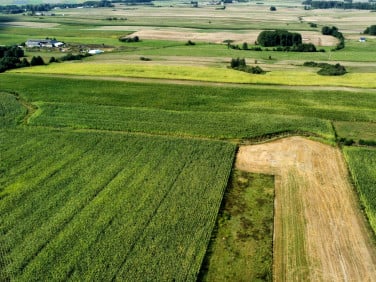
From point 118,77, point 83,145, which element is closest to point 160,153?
point 83,145

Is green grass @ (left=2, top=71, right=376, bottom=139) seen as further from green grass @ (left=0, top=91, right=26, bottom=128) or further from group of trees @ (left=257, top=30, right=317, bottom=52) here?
group of trees @ (left=257, top=30, right=317, bottom=52)

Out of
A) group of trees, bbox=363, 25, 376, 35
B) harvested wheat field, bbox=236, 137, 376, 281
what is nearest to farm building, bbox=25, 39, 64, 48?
harvested wheat field, bbox=236, 137, 376, 281

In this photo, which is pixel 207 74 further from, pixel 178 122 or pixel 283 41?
pixel 283 41

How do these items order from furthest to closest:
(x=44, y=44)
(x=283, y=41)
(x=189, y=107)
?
(x=44, y=44) < (x=283, y=41) < (x=189, y=107)

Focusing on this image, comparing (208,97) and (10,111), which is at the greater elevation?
(208,97)

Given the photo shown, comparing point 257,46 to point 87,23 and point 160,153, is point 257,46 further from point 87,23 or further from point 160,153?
point 87,23

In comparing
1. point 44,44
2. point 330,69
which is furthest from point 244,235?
point 44,44

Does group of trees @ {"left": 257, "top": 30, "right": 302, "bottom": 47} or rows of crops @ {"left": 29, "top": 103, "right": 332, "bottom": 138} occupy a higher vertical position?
group of trees @ {"left": 257, "top": 30, "right": 302, "bottom": 47}
